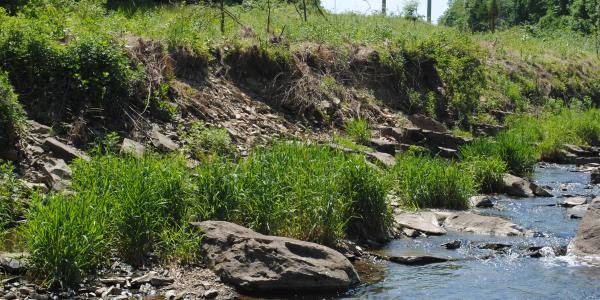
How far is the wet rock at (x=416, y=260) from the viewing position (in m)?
8.83

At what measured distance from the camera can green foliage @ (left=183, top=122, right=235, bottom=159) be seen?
1310cm

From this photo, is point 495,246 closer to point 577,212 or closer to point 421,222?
point 421,222

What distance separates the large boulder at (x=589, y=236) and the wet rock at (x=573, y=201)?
3049 millimetres

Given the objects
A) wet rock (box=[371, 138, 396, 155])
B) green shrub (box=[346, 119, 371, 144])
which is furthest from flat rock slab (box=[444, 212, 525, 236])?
green shrub (box=[346, 119, 371, 144])

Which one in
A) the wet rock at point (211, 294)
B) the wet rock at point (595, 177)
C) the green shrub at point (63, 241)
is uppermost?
the green shrub at point (63, 241)

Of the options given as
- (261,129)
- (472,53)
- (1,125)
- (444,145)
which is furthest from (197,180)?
(472,53)

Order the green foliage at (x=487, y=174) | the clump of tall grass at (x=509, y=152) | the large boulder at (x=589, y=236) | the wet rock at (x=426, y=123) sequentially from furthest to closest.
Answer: the wet rock at (x=426, y=123), the clump of tall grass at (x=509, y=152), the green foliage at (x=487, y=174), the large boulder at (x=589, y=236)

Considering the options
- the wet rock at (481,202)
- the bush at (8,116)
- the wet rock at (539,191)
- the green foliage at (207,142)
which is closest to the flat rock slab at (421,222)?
the wet rock at (481,202)

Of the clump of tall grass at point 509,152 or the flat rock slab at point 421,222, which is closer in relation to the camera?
the flat rock slab at point 421,222

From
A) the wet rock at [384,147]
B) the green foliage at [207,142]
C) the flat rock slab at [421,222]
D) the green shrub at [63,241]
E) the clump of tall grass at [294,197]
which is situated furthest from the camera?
the wet rock at [384,147]

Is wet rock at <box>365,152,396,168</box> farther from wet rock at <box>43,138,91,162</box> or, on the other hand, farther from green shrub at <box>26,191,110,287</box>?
green shrub at <box>26,191,110,287</box>

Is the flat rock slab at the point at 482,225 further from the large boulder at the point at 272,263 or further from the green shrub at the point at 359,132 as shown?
the green shrub at the point at 359,132

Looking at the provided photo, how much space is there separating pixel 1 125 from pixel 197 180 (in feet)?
10.9

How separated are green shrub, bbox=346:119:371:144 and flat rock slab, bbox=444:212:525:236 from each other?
18.1ft
